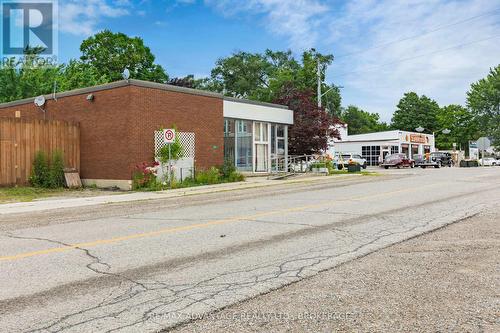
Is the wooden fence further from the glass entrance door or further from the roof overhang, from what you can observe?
the glass entrance door

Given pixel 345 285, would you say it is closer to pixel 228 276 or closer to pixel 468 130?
pixel 228 276

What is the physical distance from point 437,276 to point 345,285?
125 centimetres

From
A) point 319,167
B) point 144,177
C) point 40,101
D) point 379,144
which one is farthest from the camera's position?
point 379,144

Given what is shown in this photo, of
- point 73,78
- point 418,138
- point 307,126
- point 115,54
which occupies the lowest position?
point 307,126

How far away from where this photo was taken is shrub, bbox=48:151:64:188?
21.5 metres

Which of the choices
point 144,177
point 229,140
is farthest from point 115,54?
point 144,177

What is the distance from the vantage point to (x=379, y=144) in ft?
203

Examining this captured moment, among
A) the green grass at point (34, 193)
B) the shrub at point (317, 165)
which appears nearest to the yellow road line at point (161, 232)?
the green grass at point (34, 193)

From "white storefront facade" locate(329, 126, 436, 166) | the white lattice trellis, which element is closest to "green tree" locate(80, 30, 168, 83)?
"white storefront facade" locate(329, 126, 436, 166)

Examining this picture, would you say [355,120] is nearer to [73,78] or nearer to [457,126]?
[457,126]

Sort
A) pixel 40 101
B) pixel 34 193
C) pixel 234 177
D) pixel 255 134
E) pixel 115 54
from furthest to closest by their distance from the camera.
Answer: pixel 115 54, pixel 255 134, pixel 40 101, pixel 234 177, pixel 34 193

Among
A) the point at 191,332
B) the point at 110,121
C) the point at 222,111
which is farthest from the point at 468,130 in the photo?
the point at 191,332

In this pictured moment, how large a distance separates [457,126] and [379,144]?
3827cm

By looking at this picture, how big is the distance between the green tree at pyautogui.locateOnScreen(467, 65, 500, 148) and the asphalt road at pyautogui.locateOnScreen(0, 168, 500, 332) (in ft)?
287
